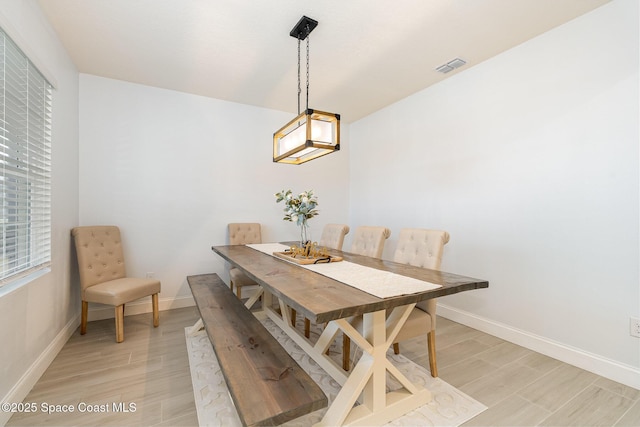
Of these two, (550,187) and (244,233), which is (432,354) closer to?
(550,187)

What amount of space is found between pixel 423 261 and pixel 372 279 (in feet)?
2.21

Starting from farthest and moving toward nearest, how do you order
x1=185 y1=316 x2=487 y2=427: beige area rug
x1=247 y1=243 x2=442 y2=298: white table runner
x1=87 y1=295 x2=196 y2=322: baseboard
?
x1=87 y1=295 x2=196 y2=322: baseboard < x1=185 y1=316 x2=487 y2=427: beige area rug < x1=247 y1=243 x2=442 y2=298: white table runner

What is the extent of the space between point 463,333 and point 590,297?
1.02 meters

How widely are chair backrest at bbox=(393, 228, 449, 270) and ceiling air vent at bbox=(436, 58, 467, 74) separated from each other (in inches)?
69.7

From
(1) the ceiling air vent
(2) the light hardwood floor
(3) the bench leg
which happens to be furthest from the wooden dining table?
(1) the ceiling air vent

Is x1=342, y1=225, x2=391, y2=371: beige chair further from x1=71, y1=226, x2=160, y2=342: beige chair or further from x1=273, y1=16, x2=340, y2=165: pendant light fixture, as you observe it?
x1=71, y1=226, x2=160, y2=342: beige chair

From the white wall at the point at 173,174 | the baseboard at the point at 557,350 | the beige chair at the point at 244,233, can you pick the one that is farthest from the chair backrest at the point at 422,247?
the white wall at the point at 173,174

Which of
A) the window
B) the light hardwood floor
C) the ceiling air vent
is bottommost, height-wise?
the light hardwood floor

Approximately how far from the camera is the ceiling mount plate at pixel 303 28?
215cm

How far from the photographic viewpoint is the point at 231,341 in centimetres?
160

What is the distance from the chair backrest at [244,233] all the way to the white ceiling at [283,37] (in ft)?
5.46

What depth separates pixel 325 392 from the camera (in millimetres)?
1783

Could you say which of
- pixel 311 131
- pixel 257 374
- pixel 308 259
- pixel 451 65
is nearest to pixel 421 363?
pixel 308 259

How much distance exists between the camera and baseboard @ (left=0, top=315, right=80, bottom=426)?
1591mm
